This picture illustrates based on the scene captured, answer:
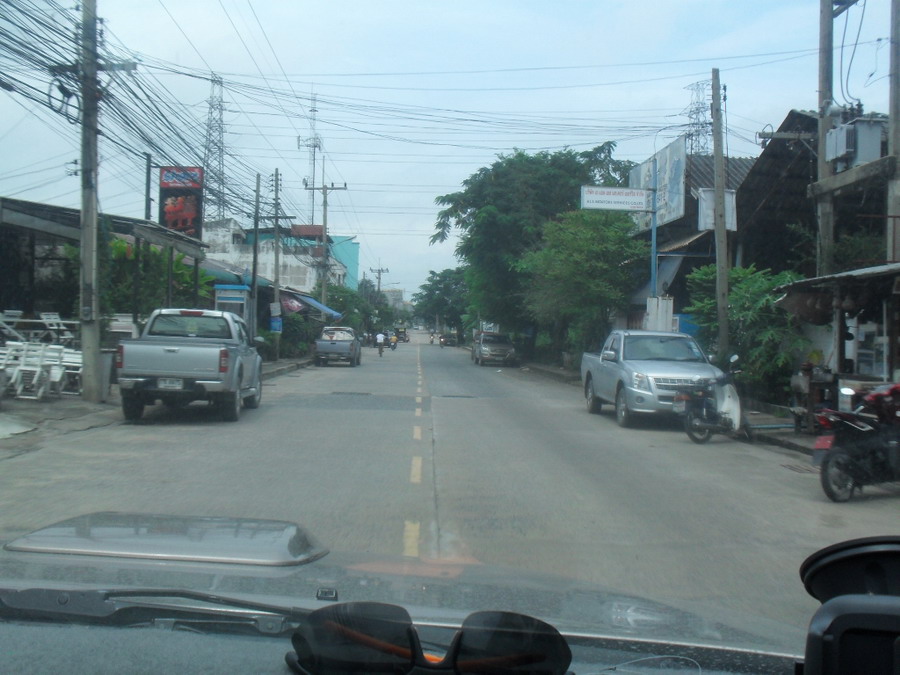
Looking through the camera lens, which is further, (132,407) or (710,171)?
(710,171)

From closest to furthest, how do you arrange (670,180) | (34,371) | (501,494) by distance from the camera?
(501,494)
(34,371)
(670,180)

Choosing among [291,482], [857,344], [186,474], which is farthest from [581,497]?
[857,344]

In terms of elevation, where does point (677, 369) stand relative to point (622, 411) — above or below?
above

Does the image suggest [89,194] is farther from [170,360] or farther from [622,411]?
[622,411]

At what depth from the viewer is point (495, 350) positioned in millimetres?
43844

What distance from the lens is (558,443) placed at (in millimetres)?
14086

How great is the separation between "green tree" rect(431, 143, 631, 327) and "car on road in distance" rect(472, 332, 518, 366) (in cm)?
284

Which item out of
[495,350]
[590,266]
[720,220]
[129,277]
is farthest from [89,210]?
[495,350]

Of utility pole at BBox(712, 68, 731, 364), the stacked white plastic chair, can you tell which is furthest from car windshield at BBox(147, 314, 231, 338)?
utility pole at BBox(712, 68, 731, 364)

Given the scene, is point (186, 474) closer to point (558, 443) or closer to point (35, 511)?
point (35, 511)

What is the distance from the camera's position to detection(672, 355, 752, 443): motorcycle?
1458 centimetres

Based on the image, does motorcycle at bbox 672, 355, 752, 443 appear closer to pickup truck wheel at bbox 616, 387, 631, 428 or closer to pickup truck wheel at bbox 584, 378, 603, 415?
pickup truck wheel at bbox 616, 387, 631, 428

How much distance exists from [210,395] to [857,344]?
40.6ft

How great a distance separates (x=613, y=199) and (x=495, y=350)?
715 inches
